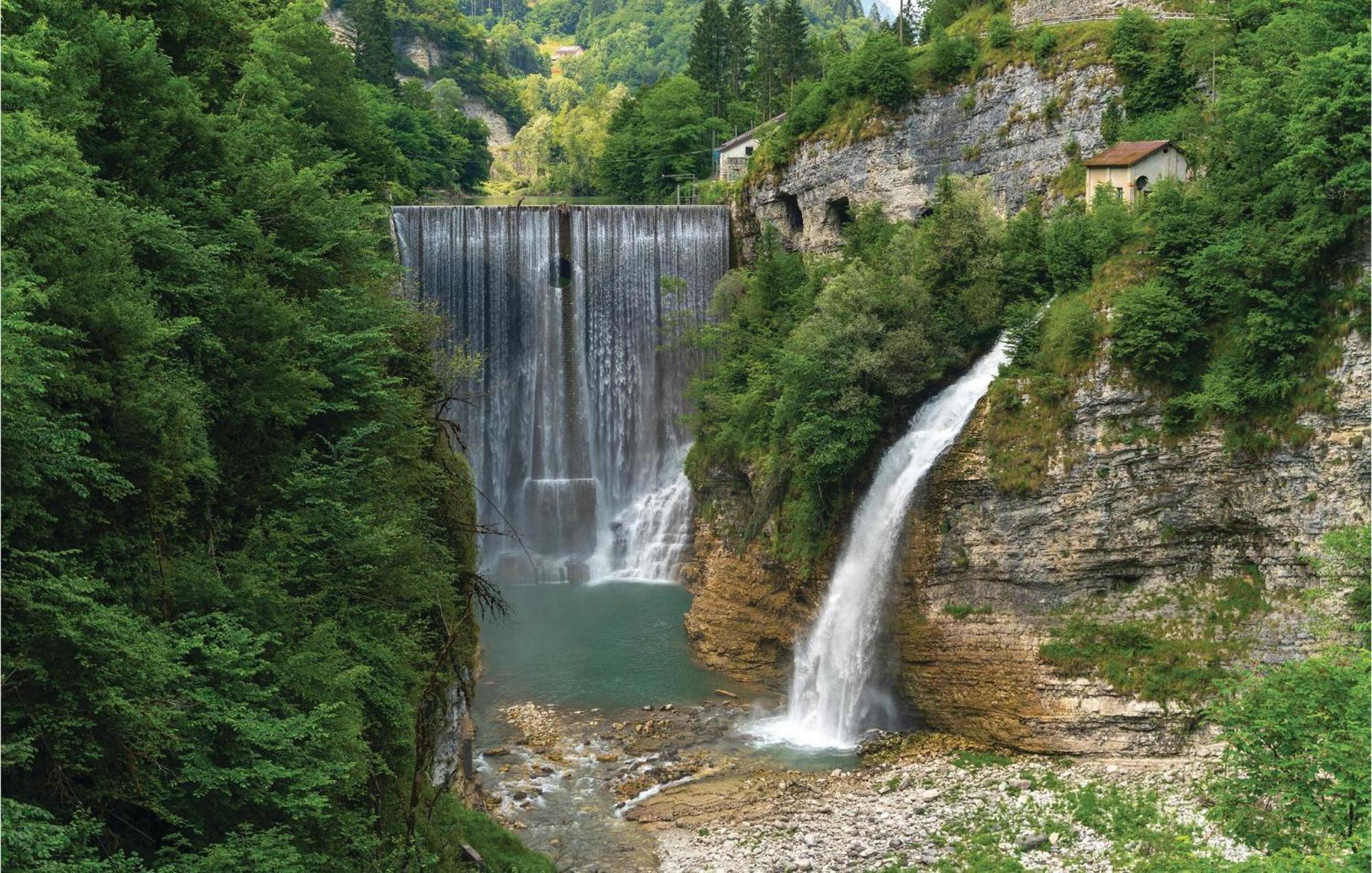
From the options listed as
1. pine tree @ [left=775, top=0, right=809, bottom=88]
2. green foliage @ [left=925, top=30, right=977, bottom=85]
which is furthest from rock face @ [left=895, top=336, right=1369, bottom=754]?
pine tree @ [left=775, top=0, right=809, bottom=88]

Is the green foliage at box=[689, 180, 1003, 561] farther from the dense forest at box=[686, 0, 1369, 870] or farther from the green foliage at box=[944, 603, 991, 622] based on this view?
the green foliage at box=[944, 603, 991, 622]

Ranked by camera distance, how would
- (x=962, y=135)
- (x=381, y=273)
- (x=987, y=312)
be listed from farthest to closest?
(x=962, y=135) → (x=987, y=312) → (x=381, y=273)

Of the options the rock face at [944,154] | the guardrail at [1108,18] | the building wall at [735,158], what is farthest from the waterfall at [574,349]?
the guardrail at [1108,18]

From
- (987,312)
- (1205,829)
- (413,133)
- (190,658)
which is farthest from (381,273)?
(413,133)

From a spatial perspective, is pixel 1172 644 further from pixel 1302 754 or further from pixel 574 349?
pixel 574 349

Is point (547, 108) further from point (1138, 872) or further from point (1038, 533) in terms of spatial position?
point (1138, 872)

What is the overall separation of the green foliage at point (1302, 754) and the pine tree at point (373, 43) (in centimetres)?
5663

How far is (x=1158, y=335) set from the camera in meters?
22.8

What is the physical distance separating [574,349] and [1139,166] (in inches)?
836

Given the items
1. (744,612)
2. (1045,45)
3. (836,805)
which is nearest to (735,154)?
(1045,45)

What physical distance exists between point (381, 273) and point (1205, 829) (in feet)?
56.1

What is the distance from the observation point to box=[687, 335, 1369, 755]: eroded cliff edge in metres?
21.1

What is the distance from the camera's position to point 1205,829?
1884cm

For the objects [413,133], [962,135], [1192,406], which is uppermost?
[413,133]
